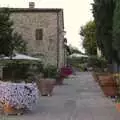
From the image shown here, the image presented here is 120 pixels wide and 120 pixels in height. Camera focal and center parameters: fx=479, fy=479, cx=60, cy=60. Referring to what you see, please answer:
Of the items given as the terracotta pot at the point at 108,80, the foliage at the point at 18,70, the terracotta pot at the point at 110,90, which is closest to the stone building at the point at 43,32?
the foliage at the point at 18,70

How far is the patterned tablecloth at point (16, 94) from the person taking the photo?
15.5 meters

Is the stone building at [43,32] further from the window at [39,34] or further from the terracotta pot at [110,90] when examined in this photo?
the terracotta pot at [110,90]

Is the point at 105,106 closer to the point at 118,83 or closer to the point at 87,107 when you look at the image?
the point at 87,107

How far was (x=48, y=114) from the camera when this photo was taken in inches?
Result: 629

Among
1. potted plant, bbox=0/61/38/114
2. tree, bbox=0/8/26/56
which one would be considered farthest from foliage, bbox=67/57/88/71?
potted plant, bbox=0/61/38/114

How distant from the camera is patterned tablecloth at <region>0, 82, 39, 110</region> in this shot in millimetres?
15461

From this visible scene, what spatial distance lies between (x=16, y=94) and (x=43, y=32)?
38193 millimetres

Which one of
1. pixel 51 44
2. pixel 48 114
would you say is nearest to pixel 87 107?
pixel 48 114

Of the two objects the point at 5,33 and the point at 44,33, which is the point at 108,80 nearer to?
the point at 5,33

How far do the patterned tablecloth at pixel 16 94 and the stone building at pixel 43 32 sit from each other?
37.2m

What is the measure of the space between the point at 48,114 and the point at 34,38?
37.8 metres

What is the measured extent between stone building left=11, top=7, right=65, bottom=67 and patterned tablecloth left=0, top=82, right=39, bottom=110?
3717cm

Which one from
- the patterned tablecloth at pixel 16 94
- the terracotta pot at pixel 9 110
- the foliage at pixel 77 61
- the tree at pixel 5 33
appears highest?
the tree at pixel 5 33

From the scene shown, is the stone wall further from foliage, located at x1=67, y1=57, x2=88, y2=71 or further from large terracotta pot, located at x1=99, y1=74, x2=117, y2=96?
foliage, located at x1=67, y1=57, x2=88, y2=71
